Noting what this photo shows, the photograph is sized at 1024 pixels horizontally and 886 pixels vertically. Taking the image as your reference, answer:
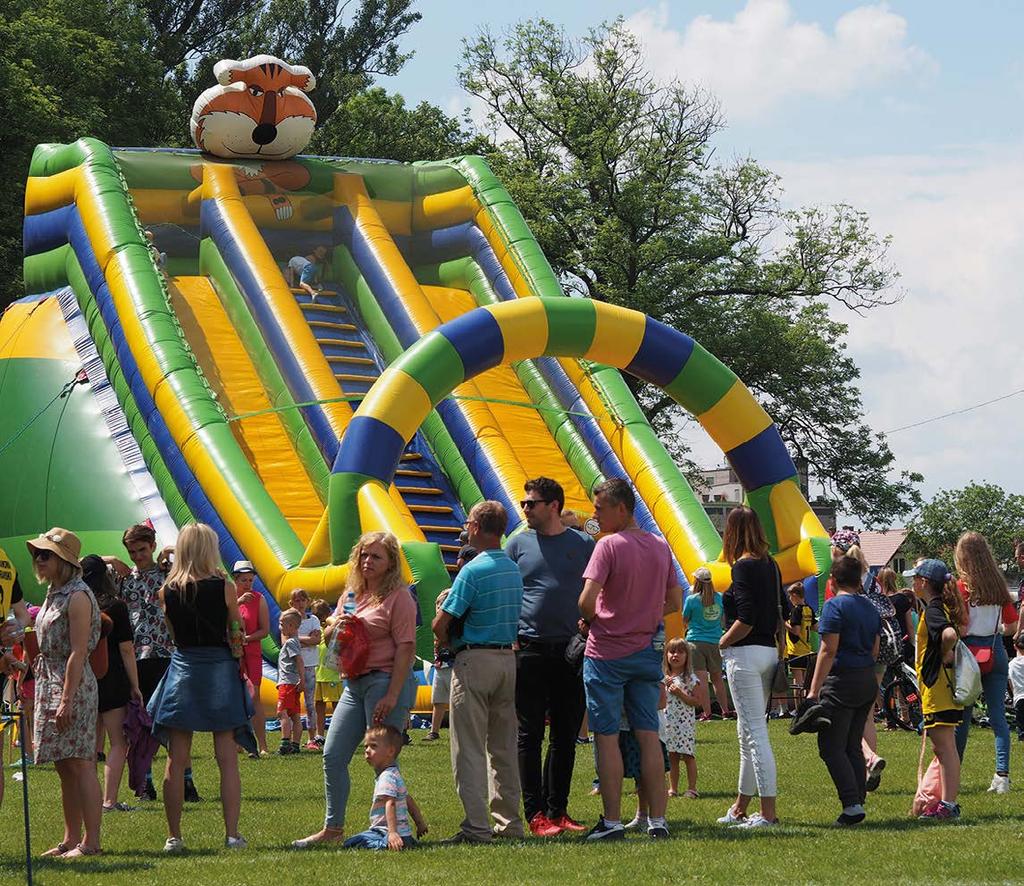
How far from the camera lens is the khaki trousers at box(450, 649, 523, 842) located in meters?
7.52

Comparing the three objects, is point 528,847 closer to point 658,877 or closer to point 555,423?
point 658,877

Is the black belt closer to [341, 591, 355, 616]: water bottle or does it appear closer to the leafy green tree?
[341, 591, 355, 616]: water bottle

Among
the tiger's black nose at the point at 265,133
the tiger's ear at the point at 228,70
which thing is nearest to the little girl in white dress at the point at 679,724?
the tiger's black nose at the point at 265,133

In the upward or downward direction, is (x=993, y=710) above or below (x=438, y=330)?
below

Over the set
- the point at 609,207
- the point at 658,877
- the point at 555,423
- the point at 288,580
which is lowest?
the point at 658,877

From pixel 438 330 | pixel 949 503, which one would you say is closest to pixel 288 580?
pixel 438 330

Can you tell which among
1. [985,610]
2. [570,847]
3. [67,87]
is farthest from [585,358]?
[67,87]

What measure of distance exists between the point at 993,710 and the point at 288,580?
636cm

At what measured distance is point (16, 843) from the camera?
306 inches

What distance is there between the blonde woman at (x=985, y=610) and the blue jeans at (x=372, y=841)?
3116 millimetres

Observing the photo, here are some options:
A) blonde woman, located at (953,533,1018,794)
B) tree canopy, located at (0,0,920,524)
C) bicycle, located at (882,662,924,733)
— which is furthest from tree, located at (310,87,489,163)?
blonde woman, located at (953,533,1018,794)

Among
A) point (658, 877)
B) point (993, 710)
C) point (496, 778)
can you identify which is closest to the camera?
point (658, 877)

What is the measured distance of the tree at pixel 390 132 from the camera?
35.3 metres

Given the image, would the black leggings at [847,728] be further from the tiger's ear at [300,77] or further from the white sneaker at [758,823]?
the tiger's ear at [300,77]
